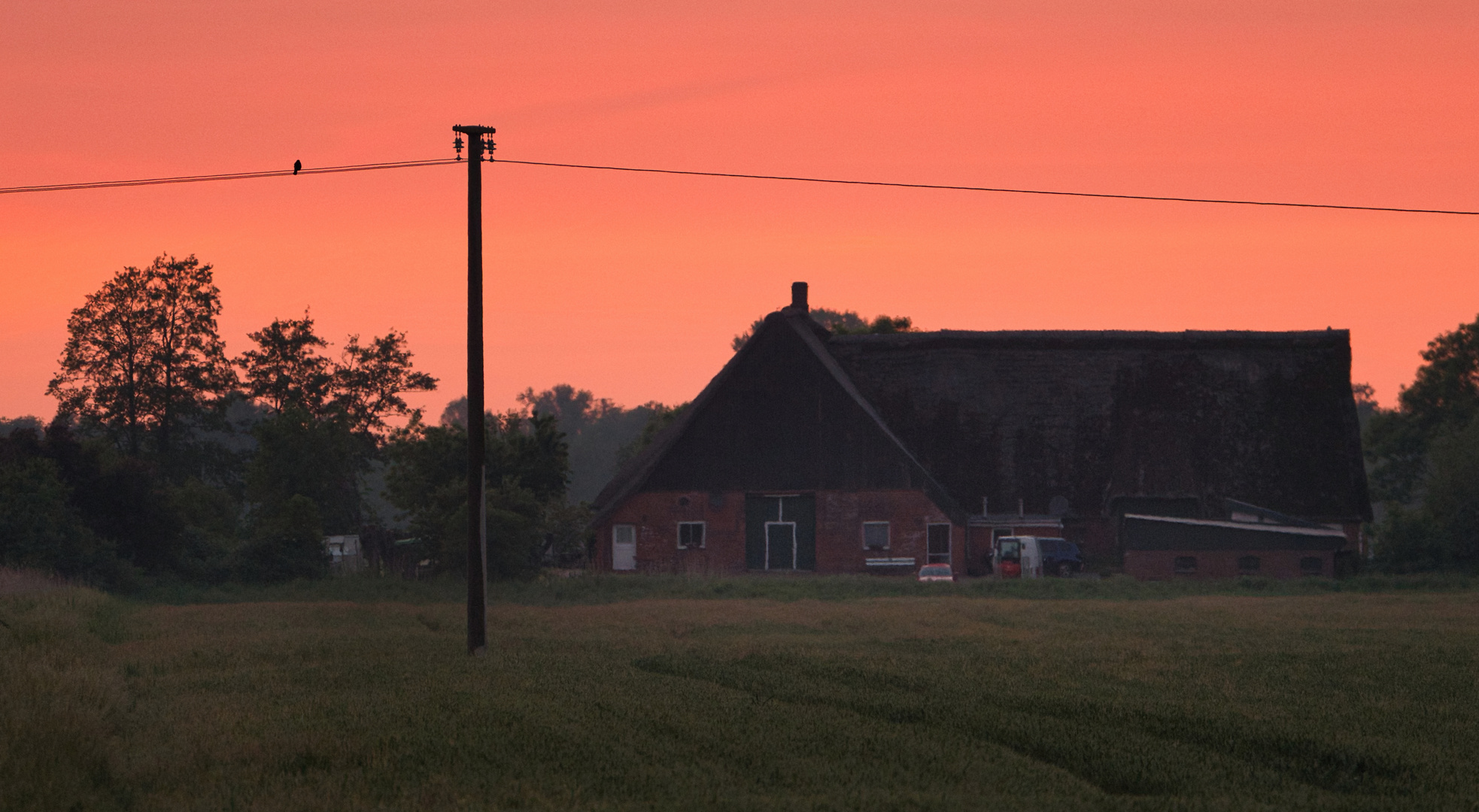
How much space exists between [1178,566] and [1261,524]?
4.22m

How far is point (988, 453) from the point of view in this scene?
6069cm

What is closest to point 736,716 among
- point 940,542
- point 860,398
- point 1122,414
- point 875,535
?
point 875,535

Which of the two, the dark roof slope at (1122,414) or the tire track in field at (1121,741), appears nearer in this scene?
the tire track in field at (1121,741)

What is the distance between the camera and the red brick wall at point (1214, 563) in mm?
53281

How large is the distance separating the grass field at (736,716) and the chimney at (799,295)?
34282 millimetres

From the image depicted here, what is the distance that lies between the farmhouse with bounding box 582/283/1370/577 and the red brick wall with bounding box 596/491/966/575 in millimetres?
66

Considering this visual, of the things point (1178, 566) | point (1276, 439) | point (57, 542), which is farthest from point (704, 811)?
point (1276, 439)

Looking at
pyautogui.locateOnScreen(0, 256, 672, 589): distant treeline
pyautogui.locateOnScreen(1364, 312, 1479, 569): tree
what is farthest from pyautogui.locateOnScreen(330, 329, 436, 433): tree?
pyautogui.locateOnScreen(1364, 312, 1479, 569): tree

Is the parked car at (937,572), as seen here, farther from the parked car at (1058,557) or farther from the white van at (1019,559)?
the parked car at (1058,557)

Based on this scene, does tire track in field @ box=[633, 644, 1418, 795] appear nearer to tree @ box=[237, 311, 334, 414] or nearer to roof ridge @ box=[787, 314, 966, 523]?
roof ridge @ box=[787, 314, 966, 523]

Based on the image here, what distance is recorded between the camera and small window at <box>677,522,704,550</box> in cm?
5828

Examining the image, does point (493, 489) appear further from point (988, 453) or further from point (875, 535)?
point (988, 453)

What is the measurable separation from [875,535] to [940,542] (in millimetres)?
2499

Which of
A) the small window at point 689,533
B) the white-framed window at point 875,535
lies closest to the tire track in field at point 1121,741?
the white-framed window at point 875,535
